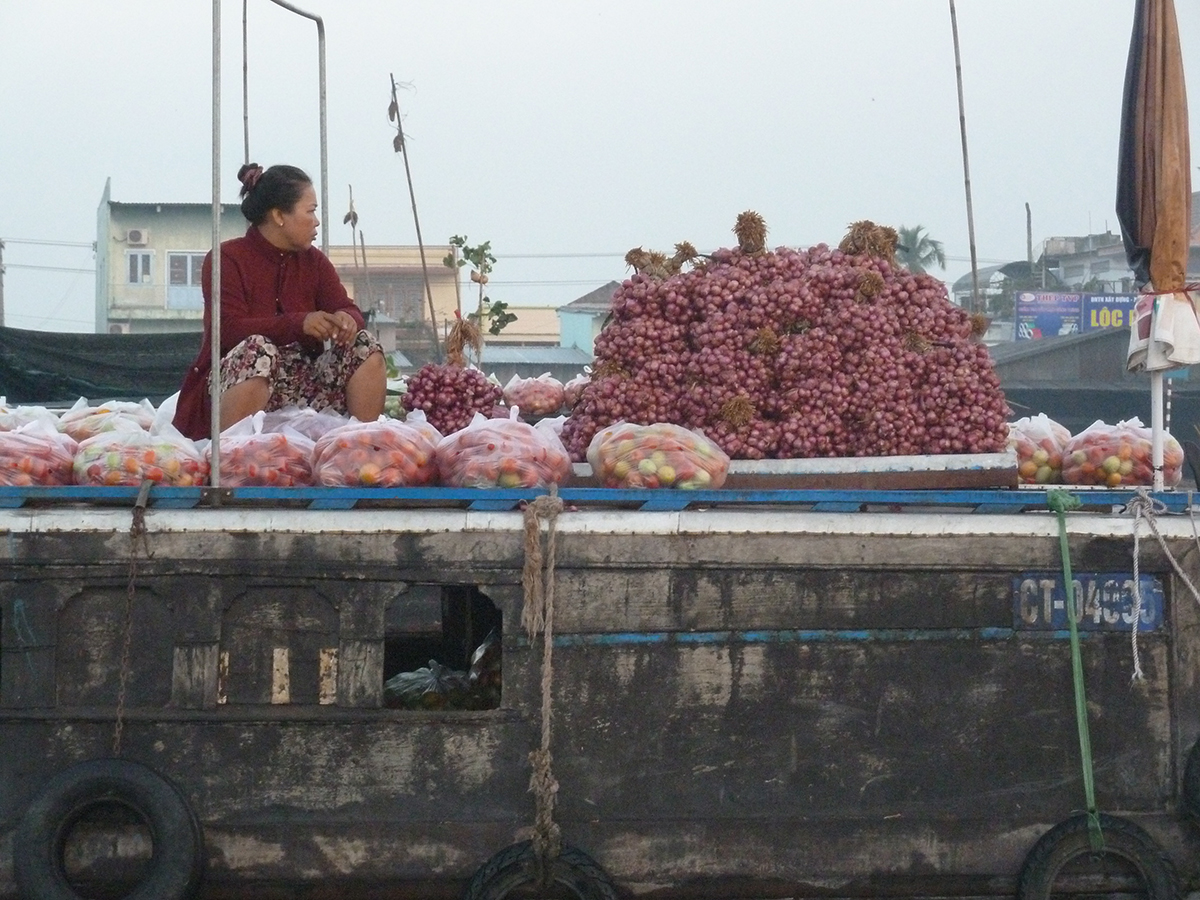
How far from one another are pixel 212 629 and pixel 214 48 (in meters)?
1.27

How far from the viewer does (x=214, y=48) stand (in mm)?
2979

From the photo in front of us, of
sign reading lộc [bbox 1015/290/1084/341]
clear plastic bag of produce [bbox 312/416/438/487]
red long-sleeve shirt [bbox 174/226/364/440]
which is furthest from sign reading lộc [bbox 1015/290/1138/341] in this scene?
clear plastic bag of produce [bbox 312/416/438/487]

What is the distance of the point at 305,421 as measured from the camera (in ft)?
13.0

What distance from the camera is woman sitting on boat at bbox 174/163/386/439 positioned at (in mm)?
4098

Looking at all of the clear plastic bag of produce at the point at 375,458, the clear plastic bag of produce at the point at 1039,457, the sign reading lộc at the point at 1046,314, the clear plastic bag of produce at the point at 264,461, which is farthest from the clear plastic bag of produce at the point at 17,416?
the sign reading lộc at the point at 1046,314

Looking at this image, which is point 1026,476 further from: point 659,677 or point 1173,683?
point 659,677

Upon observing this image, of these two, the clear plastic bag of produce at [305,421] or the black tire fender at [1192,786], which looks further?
the clear plastic bag of produce at [305,421]

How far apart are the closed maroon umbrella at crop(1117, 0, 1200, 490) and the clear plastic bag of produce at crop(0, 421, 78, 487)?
2697 mm

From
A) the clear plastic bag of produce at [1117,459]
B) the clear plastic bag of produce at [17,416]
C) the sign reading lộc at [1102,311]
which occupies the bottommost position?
the clear plastic bag of produce at [1117,459]

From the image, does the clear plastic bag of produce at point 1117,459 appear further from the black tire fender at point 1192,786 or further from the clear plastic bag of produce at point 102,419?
the clear plastic bag of produce at point 102,419

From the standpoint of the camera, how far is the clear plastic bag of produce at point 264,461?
331 centimetres

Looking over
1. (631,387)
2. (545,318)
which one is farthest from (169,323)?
(631,387)

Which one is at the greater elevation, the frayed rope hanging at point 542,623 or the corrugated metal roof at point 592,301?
the corrugated metal roof at point 592,301

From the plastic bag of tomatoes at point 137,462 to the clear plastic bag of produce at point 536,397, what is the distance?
102 inches
